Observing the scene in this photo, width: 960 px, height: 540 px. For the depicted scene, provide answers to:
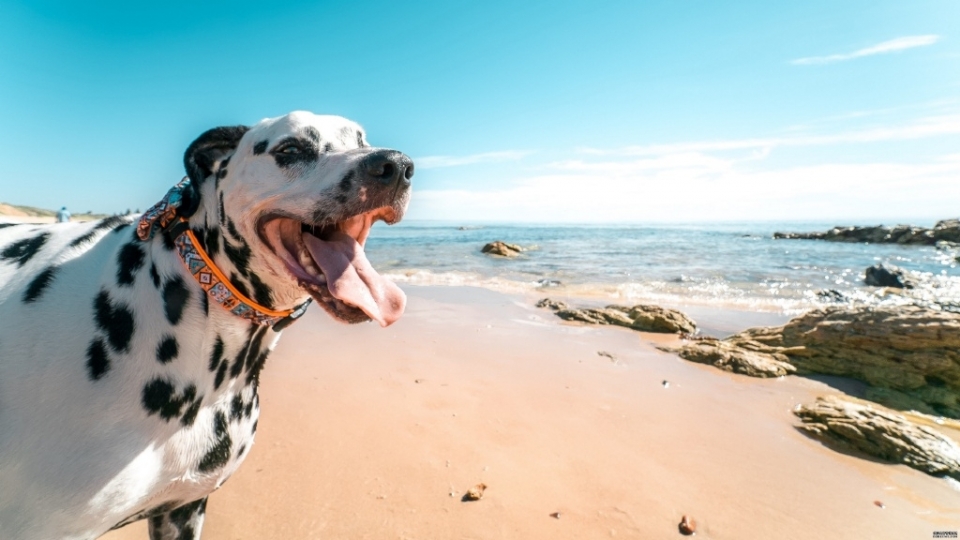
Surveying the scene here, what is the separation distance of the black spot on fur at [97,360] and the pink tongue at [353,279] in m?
0.81

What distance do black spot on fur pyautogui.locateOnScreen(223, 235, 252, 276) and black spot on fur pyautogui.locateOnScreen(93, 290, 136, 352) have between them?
1.36ft

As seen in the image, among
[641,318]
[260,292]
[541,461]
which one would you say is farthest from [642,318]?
[260,292]

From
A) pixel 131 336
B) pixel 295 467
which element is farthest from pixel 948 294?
pixel 131 336

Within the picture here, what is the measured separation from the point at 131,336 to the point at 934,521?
476 centimetres

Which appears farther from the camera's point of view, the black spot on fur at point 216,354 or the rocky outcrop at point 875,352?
the rocky outcrop at point 875,352

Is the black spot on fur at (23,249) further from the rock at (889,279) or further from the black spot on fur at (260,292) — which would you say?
the rock at (889,279)

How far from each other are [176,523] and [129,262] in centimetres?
124

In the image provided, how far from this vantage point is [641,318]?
7.63 meters

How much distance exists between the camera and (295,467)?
10.5ft

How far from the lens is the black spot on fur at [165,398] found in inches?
65.2

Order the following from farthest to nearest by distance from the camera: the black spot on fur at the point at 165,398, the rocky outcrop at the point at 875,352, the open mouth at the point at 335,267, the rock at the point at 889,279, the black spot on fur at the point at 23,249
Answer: the rock at the point at 889,279 → the rocky outcrop at the point at 875,352 → the black spot on fur at the point at 23,249 → the open mouth at the point at 335,267 → the black spot on fur at the point at 165,398

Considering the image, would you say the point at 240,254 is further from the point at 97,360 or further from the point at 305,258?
the point at 97,360

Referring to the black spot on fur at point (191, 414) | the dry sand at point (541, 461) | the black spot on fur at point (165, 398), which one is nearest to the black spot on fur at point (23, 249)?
the black spot on fur at point (165, 398)

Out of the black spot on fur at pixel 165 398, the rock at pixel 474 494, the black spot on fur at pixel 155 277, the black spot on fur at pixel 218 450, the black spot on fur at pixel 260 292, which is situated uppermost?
the black spot on fur at pixel 155 277
